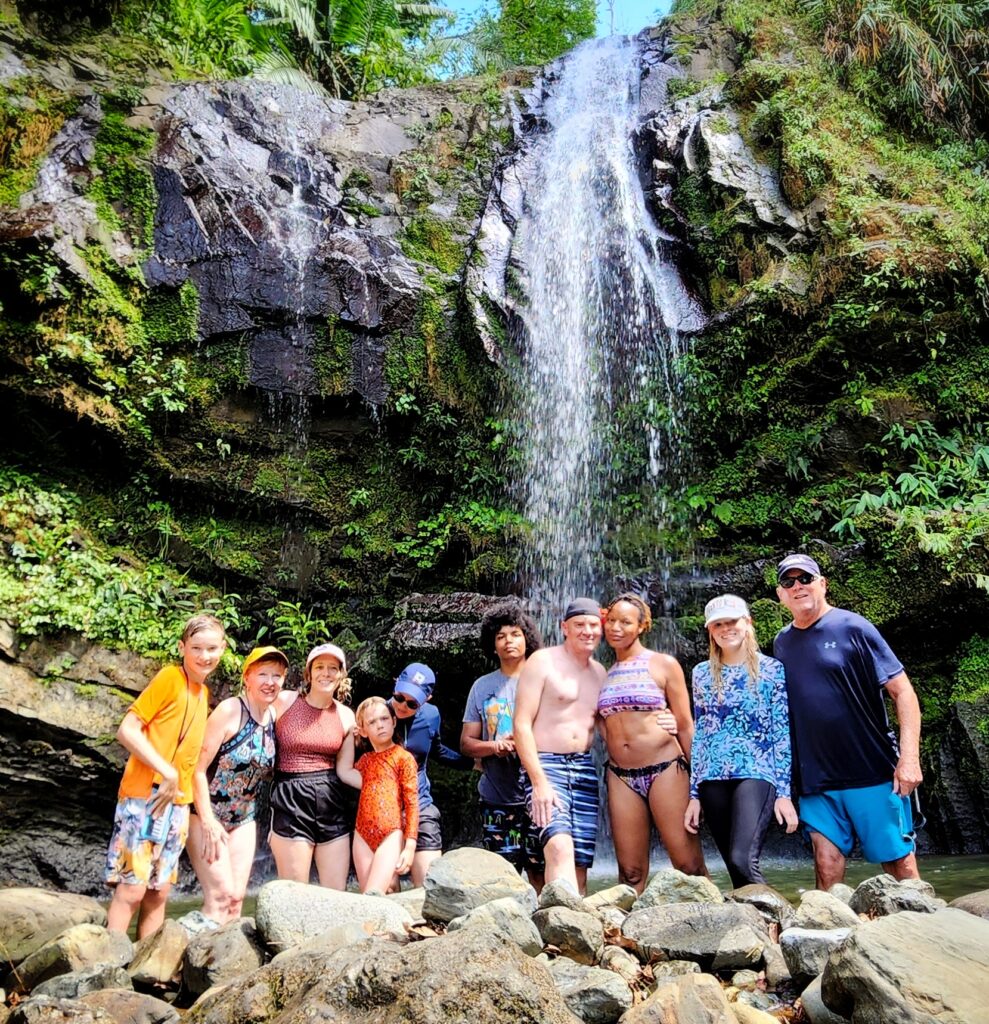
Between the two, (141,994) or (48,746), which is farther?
(48,746)

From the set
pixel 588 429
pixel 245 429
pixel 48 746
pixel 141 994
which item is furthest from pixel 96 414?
pixel 141 994

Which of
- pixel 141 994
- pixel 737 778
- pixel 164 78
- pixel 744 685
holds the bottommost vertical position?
pixel 141 994

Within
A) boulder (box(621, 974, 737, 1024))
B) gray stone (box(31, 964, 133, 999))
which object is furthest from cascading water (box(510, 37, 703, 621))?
boulder (box(621, 974, 737, 1024))

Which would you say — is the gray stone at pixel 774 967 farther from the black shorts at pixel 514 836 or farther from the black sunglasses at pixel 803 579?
the black sunglasses at pixel 803 579

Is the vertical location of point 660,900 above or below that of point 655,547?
below

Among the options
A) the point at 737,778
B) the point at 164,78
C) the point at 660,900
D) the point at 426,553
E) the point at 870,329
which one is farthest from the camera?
the point at 164,78

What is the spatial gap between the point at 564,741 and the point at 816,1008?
2039mm

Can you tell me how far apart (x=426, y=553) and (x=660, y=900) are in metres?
6.12

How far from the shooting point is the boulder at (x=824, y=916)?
2758mm

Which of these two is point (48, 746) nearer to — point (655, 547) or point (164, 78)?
point (655, 547)

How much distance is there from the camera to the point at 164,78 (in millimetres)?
11156

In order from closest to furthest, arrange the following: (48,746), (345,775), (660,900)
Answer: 1. (660,900)
2. (345,775)
3. (48,746)

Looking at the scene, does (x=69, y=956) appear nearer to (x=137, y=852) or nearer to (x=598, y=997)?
(x=137, y=852)

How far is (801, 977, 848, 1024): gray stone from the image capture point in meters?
2.18
